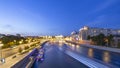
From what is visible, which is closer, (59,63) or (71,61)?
(59,63)

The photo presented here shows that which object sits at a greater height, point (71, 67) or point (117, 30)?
point (117, 30)

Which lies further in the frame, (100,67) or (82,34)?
(82,34)

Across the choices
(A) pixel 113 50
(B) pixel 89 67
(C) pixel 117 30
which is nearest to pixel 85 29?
(C) pixel 117 30

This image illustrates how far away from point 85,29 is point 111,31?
23.8m

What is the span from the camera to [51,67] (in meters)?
22.4

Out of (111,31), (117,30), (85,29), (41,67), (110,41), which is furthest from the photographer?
(85,29)

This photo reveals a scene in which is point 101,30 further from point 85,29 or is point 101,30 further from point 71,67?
point 71,67

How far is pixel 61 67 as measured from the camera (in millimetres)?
22328

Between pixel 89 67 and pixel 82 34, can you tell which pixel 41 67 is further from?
pixel 82 34

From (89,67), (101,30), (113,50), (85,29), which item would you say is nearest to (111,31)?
(101,30)

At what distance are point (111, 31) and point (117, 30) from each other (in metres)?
15.5

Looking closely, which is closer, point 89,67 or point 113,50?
point 89,67

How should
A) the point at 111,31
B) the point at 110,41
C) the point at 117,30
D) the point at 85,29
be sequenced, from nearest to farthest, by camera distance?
1. the point at 110,41
2. the point at 117,30
3. the point at 111,31
4. the point at 85,29

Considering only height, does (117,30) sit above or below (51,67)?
above
